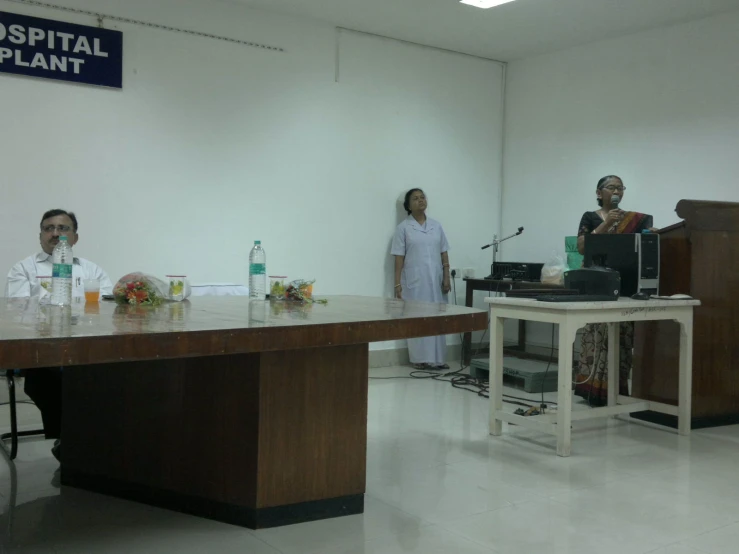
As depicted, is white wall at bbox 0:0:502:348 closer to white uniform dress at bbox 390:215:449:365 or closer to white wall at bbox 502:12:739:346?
white uniform dress at bbox 390:215:449:365

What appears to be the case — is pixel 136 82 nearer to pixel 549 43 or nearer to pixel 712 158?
pixel 549 43

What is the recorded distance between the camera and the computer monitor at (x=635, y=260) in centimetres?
395

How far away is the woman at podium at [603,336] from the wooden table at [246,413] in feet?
6.92

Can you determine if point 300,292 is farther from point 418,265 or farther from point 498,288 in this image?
point 498,288

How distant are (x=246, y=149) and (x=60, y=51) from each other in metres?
1.41

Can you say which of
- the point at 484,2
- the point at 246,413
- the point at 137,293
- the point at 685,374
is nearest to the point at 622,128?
the point at 484,2

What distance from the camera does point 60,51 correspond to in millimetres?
4648

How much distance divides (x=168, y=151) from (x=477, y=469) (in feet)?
10.4

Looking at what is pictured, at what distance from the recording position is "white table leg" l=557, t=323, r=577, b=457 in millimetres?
3424

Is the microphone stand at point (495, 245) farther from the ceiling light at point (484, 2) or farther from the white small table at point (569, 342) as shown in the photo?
the white small table at point (569, 342)

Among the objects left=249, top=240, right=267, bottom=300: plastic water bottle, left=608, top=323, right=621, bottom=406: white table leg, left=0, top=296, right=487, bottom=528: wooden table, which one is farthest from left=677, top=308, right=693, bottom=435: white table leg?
left=249, top=240, right=267, bottom=300: plastic water bottle

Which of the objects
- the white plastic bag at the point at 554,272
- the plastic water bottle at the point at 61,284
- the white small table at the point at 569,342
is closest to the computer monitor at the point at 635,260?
the white small table at the point at 569,342

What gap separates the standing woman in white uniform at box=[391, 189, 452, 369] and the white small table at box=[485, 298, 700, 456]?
220cm

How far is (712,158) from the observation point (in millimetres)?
5387
